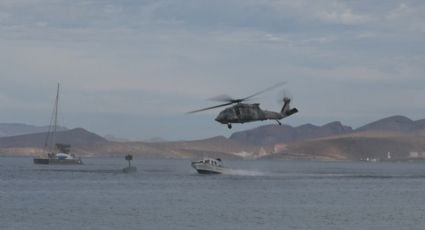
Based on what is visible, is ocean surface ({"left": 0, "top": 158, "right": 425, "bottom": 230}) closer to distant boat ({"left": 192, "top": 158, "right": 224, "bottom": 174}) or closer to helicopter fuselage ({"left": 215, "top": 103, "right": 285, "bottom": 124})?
helicopter fuselage ({"left": 215, "top": 103, "right": 285, "bottom": 124})

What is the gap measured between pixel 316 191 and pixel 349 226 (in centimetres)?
3805

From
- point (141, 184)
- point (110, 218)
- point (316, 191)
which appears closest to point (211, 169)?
point (141, 184)

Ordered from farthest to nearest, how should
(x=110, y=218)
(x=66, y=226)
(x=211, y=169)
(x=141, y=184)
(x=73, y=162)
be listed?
(x=73, y=162), (x=211, y=169), (x=141, y=184), (x=110, y=218), (x=66, y=226)

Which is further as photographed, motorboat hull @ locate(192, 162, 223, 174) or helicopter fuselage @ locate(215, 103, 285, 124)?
motorboat hull @ locate(192, 162, 223, 174)

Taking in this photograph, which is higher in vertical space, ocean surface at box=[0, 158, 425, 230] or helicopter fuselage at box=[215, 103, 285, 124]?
helicopter fuselage at box=[215, 103, 285, 124]

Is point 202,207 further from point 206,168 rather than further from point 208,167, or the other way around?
point 206,168

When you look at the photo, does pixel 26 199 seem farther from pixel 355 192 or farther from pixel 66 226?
pixel 355 192

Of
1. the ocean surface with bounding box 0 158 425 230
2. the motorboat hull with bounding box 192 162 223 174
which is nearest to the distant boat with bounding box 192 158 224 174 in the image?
the motorboat hull with bounding box 192 162 223 174

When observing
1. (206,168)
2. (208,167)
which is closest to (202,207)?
(208,167)

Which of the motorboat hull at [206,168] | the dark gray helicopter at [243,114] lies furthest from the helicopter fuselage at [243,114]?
the motorboat hull at [206,168]

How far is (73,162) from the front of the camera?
19838 centimetres

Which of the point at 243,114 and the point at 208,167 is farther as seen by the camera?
the point at 208,167

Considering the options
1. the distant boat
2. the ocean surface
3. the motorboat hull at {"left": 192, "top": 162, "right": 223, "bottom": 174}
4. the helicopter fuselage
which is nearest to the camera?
the ocean surface

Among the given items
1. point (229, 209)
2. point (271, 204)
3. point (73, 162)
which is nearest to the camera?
point (229, 209)
